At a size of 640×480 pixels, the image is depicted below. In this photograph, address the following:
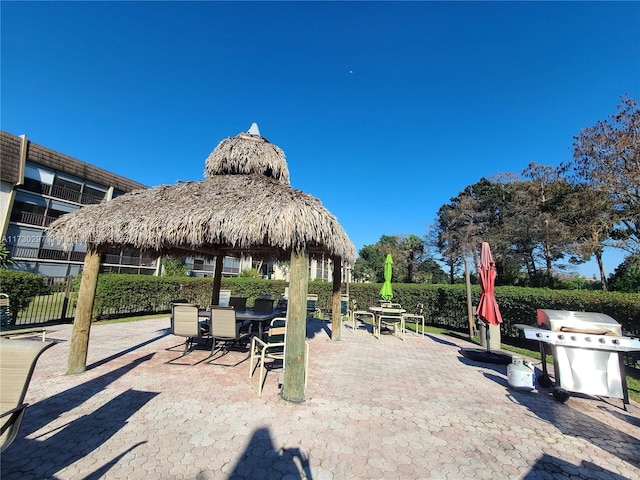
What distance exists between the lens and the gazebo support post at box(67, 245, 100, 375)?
488cm

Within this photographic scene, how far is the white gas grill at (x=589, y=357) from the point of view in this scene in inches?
164

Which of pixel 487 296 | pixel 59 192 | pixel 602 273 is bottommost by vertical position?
pixel 487 296

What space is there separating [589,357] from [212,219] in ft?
20.5

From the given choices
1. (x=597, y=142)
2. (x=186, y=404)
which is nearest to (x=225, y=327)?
(x=186, y=404)

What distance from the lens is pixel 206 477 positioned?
96.0 inches

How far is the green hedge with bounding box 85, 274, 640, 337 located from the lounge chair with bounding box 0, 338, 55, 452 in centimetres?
1102

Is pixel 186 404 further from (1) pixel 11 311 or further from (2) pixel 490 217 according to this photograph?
(2) pixel 490 217

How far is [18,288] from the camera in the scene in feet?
30.0

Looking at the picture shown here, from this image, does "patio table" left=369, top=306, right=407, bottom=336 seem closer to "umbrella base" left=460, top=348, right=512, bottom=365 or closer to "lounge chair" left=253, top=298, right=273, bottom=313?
"umbrella base" left=460, top=348, right=512, bottom=365

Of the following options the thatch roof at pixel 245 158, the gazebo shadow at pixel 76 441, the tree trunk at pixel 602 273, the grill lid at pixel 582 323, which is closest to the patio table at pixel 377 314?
the grill lid at pixel 582 323

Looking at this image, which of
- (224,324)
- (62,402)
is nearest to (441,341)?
(224,324)

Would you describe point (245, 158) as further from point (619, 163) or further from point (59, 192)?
point (59, 192)

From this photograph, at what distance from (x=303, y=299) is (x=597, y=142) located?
64.5ft

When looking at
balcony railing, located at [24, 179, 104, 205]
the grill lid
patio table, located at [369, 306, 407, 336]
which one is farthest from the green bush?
balcony railing, located at [24, 179, 104, 205]
